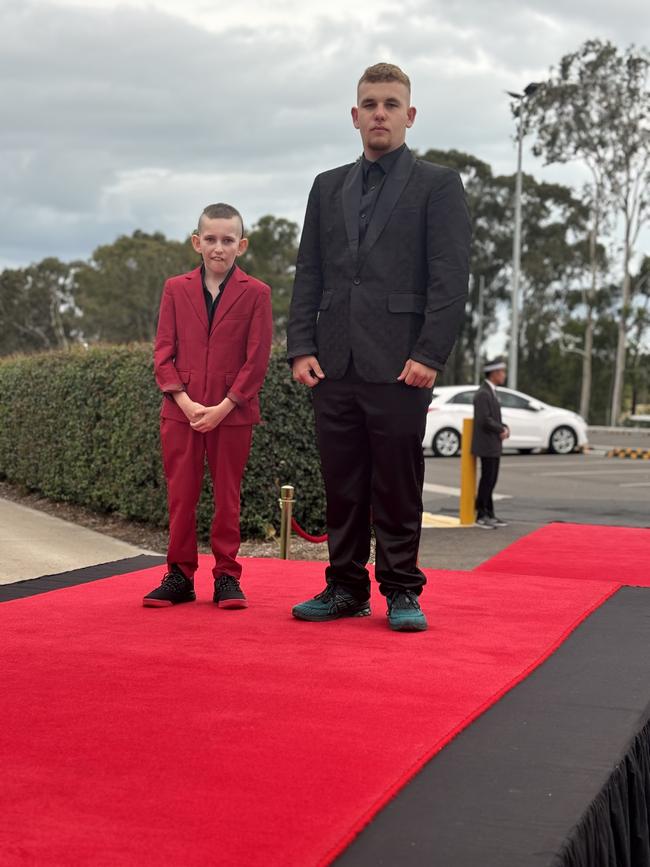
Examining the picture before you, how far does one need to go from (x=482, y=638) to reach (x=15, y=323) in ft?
192

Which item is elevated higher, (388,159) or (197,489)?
(388,159)

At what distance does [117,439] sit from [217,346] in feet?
16.4

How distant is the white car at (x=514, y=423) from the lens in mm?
20438

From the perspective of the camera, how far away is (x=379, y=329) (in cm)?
415

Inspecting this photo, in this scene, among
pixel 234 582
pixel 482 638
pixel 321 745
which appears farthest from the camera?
pixel 234 582

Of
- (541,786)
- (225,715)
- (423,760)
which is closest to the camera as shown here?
(541,786)

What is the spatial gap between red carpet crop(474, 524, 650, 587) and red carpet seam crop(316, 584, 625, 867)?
2.15 m

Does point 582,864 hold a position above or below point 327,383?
below

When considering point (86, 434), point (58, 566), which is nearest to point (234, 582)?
point (58, 566)

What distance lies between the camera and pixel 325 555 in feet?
26.9

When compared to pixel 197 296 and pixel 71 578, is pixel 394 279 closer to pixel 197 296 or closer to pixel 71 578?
pixel 197 296

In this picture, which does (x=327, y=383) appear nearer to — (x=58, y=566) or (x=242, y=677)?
(x=242, y=677)

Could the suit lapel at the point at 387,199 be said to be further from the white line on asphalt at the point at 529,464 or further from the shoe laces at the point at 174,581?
the white line on asphalt at the point at 529,464

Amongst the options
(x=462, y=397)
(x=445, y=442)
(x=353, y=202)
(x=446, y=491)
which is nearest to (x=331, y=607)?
(x=353, y=202)
